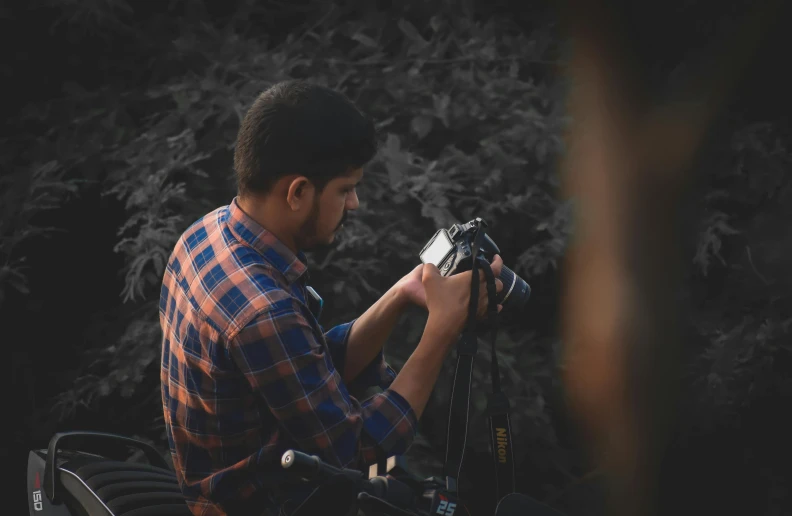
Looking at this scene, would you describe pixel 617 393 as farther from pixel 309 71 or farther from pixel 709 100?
pixel 309 71

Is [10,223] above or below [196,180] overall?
below

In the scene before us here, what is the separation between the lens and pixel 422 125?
11.1 feet

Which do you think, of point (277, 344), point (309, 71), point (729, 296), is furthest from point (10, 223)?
point (729, 296)

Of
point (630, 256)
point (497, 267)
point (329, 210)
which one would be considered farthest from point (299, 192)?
point (630, 256)

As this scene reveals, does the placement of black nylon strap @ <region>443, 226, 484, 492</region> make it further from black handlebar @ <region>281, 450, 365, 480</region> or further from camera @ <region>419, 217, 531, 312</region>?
black handlebar @ <region>281, 450, 365, 480</region>

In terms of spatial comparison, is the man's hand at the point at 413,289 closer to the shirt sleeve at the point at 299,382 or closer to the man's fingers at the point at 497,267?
the man's fingers at the point at 497,267

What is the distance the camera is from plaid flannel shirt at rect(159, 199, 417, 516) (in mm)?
1751

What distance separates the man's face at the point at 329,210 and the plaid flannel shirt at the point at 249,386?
6cm

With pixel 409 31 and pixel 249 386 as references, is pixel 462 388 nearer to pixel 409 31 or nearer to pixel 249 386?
pixel 249 386

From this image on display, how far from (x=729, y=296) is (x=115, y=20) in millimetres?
2510

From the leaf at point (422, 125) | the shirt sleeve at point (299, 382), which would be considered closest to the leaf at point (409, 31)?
the leaf at point (422, 125)

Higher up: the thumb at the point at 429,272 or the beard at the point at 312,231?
the beard at the point at 312,231

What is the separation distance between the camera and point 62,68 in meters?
3.79

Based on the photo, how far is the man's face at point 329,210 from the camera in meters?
1.91
